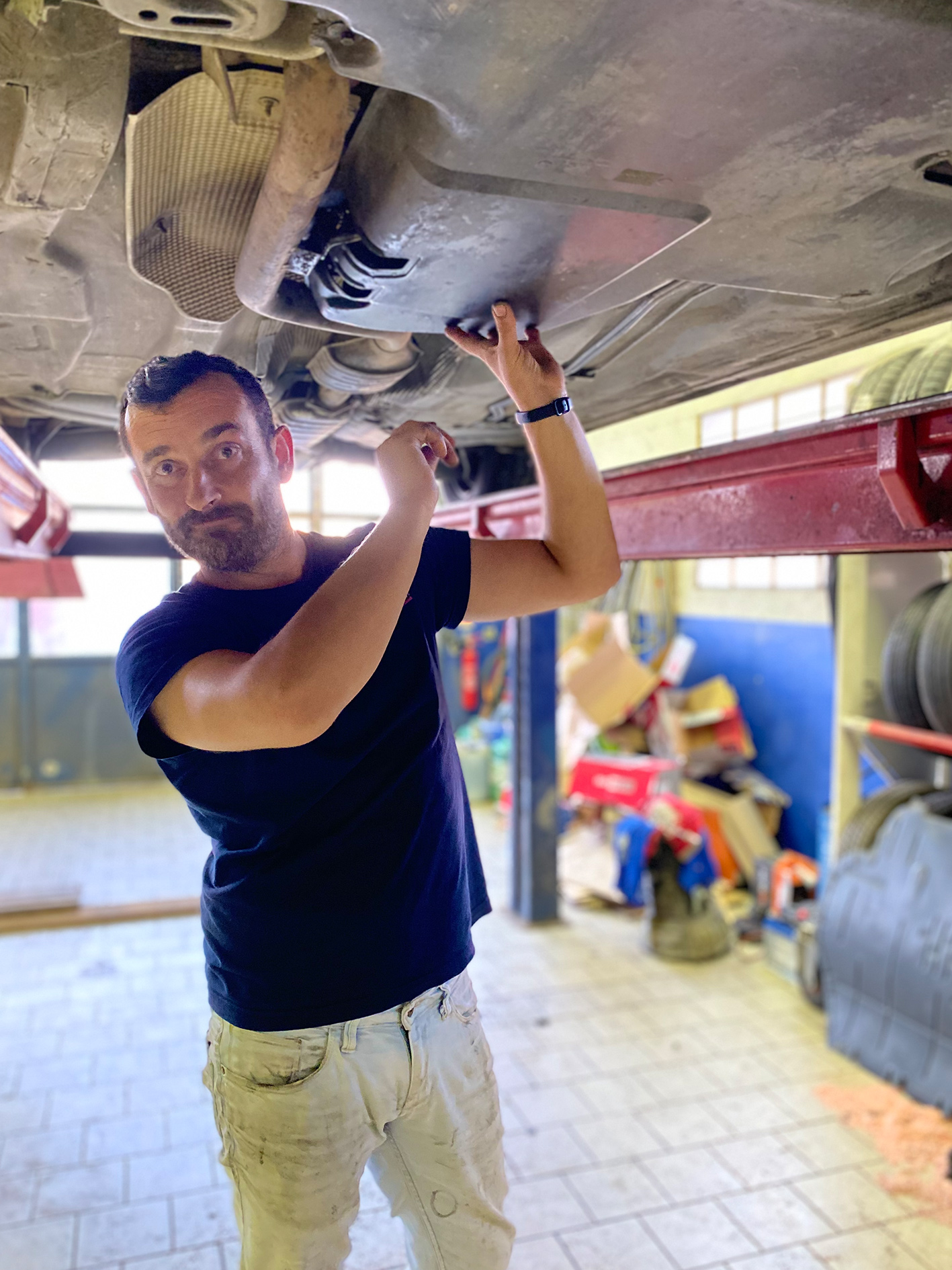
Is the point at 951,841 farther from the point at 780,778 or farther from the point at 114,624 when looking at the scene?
the point at 114,624

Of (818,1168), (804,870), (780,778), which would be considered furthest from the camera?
(780,778)

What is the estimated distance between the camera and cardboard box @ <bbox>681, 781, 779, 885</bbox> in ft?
18.1

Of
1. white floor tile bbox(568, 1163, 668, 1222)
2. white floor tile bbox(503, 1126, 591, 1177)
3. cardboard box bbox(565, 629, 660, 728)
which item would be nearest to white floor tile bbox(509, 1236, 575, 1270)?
white floor tile bbox(568, 1163, 668, 1222)

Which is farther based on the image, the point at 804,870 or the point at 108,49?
the point at 804,870

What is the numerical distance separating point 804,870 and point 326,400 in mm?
3613

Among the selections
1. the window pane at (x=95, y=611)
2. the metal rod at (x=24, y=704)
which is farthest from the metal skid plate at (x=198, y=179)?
the metal rod at (x=24, y=704)

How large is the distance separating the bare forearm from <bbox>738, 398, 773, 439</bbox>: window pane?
1.96 metres

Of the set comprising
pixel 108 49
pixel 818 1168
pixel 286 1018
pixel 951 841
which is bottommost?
pixel 818 1168

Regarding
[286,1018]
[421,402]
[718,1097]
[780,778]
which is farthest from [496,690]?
[286,1018]

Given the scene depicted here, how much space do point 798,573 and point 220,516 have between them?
5.30 metres

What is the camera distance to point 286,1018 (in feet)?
4.01

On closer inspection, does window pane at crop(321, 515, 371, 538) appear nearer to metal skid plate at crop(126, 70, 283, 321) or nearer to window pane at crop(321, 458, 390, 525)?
window pane at crop(321, 458, 390, 525)

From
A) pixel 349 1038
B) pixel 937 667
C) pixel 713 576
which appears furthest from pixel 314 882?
pixel 713 576

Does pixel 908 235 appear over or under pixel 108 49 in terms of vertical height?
under
